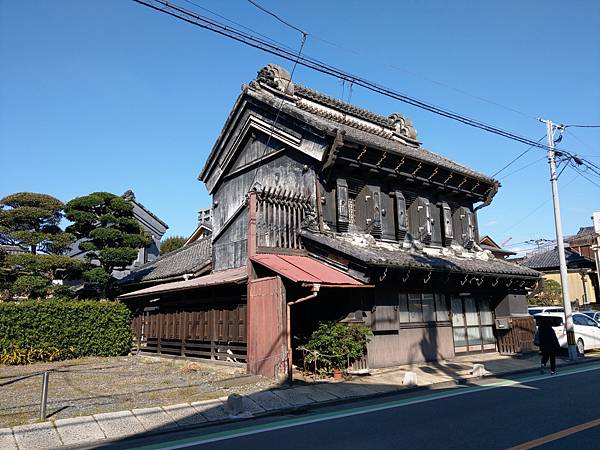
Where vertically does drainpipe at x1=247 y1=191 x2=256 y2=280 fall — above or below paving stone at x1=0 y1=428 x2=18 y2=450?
above

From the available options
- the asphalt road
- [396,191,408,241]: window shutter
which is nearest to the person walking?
the asphalt road

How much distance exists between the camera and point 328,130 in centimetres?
1494

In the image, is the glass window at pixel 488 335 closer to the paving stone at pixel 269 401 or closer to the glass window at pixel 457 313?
the glass window at pixel 457 313

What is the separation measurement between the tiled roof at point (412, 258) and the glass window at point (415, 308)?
126 centimetres

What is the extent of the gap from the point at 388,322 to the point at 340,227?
3574 millimetres

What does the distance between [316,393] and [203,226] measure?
2342cm

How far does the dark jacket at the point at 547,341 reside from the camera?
13469 mm

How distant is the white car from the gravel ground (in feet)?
45.6

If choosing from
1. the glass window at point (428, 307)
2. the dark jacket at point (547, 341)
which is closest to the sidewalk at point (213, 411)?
the dark jacket at point (547, 341)

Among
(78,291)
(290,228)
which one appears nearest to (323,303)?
(290,228)

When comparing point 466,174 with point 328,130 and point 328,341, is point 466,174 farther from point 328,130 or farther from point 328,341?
point 328,341

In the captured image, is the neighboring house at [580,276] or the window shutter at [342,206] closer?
the window shutter at [342,206]

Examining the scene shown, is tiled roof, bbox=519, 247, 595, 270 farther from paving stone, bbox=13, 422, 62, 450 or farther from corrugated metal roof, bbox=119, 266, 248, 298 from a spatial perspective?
paving stone, bbox=13, 422, 62, 450

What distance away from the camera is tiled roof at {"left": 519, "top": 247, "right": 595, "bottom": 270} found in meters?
41.2
